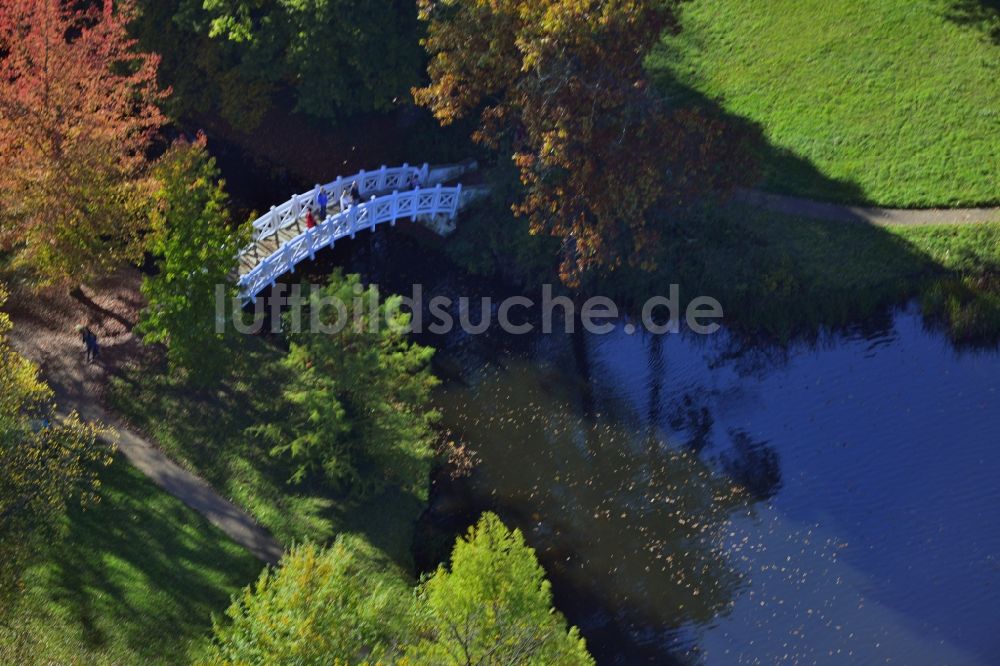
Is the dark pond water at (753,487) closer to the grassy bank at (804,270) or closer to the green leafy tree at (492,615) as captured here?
the grassy bank at (804,270)

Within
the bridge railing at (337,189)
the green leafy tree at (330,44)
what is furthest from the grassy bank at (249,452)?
the green leafy tree at (330,44)

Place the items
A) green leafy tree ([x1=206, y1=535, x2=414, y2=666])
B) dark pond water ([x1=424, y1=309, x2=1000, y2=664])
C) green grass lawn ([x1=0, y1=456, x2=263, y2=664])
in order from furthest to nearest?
1. dark pond water ([x1=424, y1=309, x2=1000, y2=664])
2. green grass lawn ([x1=0, y1=456, x2=263, y2=664])
3. green leafy tree ([x1=206, y1=535, x2=414, y2=666])

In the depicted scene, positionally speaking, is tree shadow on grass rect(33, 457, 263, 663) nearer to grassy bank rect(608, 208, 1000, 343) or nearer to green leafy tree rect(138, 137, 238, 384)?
green leafy tree rect(138, 137, 238, 384)

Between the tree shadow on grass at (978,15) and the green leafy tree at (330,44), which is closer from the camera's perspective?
the green leafy tree at (330,44)

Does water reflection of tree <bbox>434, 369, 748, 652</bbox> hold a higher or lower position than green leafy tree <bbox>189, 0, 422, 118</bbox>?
lower

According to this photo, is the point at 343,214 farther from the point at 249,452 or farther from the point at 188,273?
the point at 249,452

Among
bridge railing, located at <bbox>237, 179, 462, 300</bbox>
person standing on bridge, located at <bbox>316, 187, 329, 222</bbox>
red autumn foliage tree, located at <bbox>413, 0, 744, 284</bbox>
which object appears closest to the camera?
red autumn foliage tree, located at <bbox>413, 0, 744, 284</bbox>

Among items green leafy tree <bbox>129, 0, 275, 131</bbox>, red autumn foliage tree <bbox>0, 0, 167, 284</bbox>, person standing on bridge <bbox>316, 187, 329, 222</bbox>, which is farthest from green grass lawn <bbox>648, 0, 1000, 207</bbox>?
red autumn foliage tree <bbox>0, 0, 167, 284</bbox>
